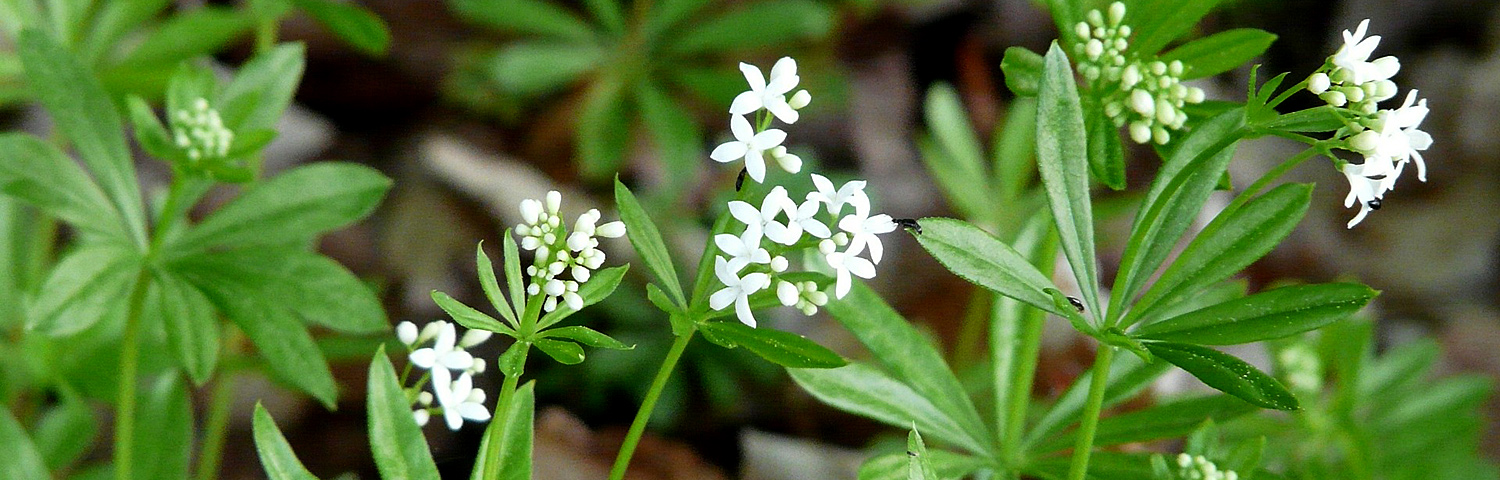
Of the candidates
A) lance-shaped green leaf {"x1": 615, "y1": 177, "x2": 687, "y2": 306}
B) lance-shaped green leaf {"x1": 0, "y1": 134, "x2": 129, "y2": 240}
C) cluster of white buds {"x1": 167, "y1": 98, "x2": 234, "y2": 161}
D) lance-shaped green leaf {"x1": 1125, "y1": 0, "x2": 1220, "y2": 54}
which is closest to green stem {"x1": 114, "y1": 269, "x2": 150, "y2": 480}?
lance-shaped green leaf {"x1": 0, "y1": 134, "x2": 129, "y2": 240}

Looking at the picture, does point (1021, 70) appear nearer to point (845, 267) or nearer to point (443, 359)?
point (845, 267)

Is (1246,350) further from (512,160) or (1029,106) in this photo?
(512,160)

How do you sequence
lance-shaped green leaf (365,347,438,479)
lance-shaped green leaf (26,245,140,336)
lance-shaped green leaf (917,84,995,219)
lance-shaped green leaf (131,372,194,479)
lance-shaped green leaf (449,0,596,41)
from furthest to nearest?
lance-shaped green leaf (449,0,596,41) → lance-shaped green leaf (917,84,995,219) → lance-shaped green leaf (131,372,194,479) → lance-shaped green leaf (26,245,140,336) → lance-shaped green leaf (365,347,438,479)

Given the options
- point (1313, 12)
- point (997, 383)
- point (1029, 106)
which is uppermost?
point (1313, 12)

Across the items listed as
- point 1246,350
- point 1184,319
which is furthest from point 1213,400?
point 1246,350

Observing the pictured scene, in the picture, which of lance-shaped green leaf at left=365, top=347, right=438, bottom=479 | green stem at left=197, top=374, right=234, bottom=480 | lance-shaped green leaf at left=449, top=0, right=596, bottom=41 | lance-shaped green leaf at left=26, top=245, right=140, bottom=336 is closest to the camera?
lance-shaped green leaf at left=365, top=347, right=438, bottom=479

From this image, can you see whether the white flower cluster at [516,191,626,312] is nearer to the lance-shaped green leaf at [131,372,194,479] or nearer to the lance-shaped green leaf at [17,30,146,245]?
the lance-shaped green leaf at [17,30,146,245]

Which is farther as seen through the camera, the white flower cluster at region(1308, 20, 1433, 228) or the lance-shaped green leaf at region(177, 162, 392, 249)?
the lance-shaped green leaf at region(177, 162, 392, 249)

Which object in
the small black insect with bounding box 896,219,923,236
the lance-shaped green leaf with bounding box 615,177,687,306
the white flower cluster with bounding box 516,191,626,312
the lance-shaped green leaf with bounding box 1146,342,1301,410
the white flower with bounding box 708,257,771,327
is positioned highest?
the lance-shaped green leaf with bounding box 1146,342,1301,410
